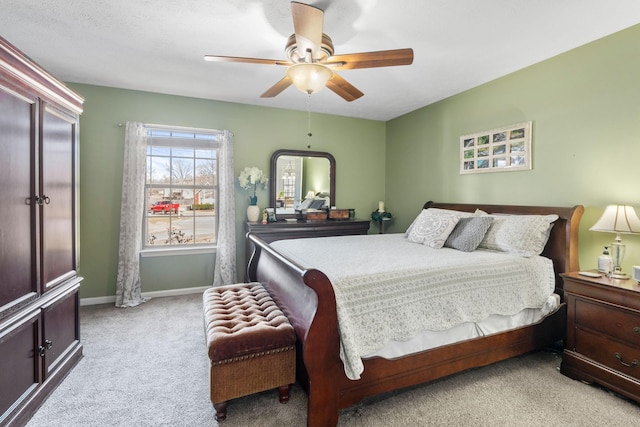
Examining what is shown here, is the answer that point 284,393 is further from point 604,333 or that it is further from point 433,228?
point 604,333

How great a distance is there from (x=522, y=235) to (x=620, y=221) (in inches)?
24.5

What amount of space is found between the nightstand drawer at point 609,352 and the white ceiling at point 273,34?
2.26 m

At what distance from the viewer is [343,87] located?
2.54 metres

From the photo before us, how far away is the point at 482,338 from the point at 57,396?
2.87 meters

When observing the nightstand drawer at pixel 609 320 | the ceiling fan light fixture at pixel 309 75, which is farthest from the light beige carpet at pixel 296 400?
the ceiling fan light fixture at pixel 309 75

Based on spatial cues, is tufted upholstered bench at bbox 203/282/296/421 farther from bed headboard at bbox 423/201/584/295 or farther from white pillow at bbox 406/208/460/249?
bed headboard at bbox 423/201/584/295

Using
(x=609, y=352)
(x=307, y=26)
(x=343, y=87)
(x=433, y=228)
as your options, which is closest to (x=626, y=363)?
(x=609, y=352)

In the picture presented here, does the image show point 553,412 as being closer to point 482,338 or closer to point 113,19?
point 482,338

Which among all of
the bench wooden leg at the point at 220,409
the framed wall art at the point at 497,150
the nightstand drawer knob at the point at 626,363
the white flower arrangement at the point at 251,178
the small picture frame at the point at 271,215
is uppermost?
the framed wall art at the point at 497,150

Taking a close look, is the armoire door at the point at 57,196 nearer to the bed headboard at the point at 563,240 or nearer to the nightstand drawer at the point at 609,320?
the nightstand drawer at the point at 609,320

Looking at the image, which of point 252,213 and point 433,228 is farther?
point 252,213

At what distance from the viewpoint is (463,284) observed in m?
2.10

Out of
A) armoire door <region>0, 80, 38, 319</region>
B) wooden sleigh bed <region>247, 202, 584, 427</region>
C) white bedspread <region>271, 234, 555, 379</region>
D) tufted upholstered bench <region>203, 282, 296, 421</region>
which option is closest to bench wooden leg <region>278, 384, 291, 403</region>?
tufted upholstered bench <region>203, 282, 296, 421</region>

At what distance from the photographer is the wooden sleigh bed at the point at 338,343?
1619 millimetres
